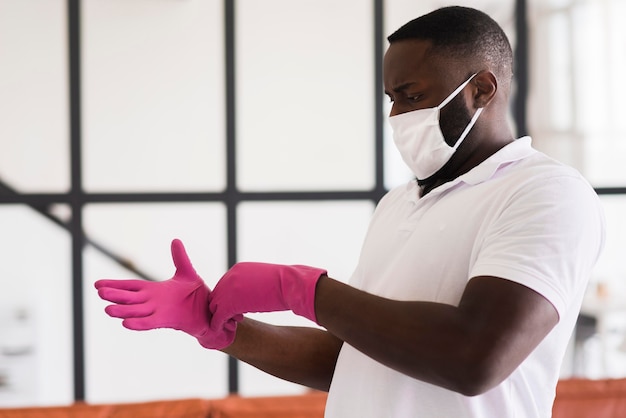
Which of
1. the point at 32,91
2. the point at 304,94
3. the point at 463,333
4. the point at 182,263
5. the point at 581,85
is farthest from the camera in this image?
the point at 581,85

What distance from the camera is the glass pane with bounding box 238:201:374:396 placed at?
2359mm

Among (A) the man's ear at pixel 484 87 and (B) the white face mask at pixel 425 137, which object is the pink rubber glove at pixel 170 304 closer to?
(B) the white face mask at pixel 425 137

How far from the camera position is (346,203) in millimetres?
2408

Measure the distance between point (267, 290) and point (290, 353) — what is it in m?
0.27

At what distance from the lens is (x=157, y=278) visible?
7.56ft

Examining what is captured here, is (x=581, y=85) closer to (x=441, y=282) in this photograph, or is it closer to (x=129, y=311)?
(x=441, y=282)

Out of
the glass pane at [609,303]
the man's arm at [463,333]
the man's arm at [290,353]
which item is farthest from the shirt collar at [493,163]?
the glass pane at [609,303]

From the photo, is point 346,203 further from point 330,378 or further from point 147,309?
point 147,309

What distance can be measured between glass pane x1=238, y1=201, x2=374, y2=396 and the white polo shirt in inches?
47.8

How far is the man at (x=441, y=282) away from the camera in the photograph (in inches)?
33.8

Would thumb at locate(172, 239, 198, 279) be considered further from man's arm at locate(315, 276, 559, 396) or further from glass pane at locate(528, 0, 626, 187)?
glass pane at locate(528, 0, 626, 187)

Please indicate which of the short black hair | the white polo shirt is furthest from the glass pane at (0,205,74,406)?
the short black hair

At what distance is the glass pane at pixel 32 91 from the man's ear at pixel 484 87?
5.03ft

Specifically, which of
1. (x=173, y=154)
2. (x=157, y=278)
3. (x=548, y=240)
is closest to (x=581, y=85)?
(x=173, y=154)
